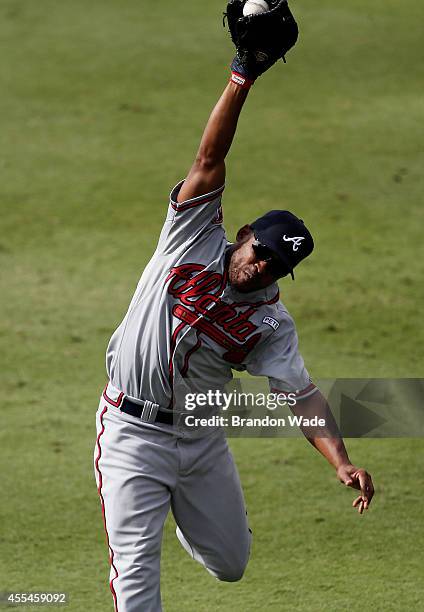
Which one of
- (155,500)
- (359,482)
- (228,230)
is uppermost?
(359,482)

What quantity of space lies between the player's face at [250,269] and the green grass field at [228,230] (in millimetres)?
1767

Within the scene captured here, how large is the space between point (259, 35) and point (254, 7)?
0.41ft

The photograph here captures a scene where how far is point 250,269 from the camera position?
4.46 metres

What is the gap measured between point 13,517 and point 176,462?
1.90m

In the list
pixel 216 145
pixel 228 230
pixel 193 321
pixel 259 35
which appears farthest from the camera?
pixel 228 230

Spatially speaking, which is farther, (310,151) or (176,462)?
(310,151)

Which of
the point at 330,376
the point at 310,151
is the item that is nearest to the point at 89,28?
the point at 310,151

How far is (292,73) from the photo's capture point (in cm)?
1313

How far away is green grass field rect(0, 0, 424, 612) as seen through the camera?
5840 millimetres

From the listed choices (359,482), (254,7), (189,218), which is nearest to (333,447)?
(359,482)

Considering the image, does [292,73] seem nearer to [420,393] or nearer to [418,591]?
[420,393]

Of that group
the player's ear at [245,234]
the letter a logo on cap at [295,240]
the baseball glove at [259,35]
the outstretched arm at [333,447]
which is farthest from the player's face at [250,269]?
the baseball glove at [259,35]

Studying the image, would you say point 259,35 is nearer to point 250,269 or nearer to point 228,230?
point 250,269

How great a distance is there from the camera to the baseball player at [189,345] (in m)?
4.41
